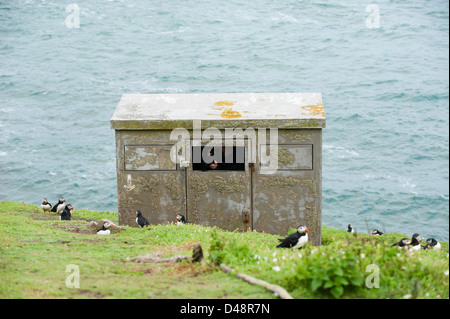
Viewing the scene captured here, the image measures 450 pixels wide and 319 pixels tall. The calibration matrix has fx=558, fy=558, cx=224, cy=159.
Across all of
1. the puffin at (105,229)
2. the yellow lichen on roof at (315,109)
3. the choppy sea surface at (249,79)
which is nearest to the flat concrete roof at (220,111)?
the yellow lichen on roof at (315,109)

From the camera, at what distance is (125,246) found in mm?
15125

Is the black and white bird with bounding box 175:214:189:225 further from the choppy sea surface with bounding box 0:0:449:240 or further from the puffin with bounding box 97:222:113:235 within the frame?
the choppy sea surface with bounding box 0:0:449:240

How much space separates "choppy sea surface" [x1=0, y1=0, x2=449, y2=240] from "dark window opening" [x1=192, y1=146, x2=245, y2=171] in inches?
1031

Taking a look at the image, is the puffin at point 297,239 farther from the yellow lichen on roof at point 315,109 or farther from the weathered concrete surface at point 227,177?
the yellow lichen on roof at point 315,109

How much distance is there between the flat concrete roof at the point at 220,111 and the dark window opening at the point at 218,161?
3.21 feet

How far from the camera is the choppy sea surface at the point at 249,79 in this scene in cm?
5172

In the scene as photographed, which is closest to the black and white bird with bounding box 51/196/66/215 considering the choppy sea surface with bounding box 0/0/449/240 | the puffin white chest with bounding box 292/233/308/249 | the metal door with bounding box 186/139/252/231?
the metal door with bounding box 186/139/252/231

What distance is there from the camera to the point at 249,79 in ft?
238

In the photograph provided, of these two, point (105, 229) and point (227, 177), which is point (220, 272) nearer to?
point (105, 229)

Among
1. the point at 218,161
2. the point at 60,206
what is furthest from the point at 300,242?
the point at 60,206

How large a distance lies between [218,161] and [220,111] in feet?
6.24

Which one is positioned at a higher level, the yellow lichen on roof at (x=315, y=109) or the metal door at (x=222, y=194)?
the yellow lichen on roof at (x=315, y=109)

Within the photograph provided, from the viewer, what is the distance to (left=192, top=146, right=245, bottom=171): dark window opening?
748 inches
